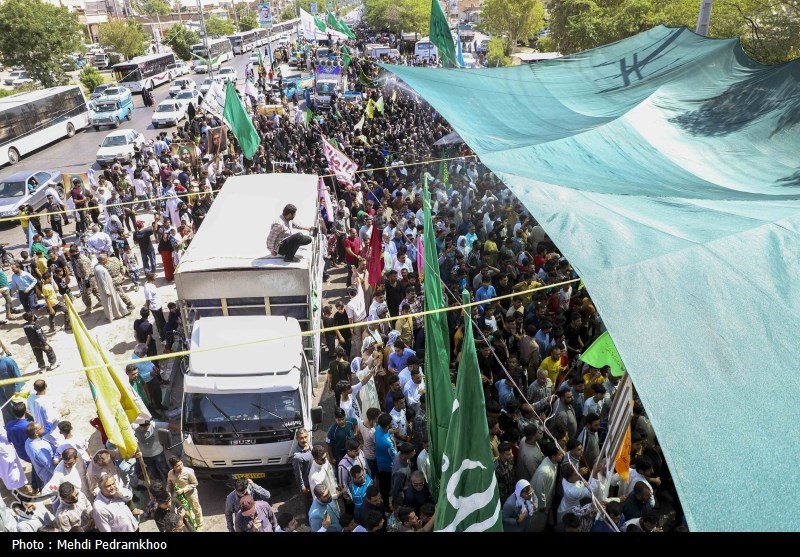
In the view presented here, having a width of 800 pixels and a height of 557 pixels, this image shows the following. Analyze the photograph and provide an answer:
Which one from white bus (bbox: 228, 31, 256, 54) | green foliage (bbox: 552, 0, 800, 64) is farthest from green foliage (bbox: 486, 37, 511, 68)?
white bus (bbox: 228, 31, 256, 54)

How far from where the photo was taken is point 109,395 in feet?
19.1

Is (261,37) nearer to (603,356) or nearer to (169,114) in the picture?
(169,114)

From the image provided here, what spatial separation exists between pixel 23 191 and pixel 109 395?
14.9 m

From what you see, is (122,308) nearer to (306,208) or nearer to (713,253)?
(306,208)

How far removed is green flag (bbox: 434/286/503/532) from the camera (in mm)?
4543

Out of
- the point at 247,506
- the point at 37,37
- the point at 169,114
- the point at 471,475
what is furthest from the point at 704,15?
the point at 37,37

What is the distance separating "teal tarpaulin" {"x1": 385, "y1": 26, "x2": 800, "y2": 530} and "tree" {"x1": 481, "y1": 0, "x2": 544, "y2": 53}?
110 ft

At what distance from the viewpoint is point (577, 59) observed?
13.3m

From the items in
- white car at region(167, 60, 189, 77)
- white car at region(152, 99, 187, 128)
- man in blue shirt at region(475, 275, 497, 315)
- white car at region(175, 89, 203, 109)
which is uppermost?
white car at region(167, 60, 189, 77)

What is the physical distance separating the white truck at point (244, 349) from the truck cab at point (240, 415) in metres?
0.01

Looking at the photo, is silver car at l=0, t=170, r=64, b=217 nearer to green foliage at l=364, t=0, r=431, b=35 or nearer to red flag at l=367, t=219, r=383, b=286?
red flag at l=367, t=219, r=383, b=286

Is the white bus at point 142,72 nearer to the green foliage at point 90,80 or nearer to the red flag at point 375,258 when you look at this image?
the green foliage at point 90,80

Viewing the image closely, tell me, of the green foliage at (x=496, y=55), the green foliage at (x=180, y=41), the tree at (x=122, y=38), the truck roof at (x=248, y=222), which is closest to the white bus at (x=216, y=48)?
the green foliage at (x=180, y=41)
